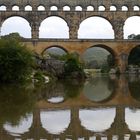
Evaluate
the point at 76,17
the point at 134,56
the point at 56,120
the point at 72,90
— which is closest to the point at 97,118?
the point at 56,120

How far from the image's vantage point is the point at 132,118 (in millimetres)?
13258

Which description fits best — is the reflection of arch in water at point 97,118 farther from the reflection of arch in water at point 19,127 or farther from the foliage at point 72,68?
the foliage at point 72,68

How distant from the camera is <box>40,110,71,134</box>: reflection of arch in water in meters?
11.5

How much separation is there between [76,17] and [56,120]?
175ft

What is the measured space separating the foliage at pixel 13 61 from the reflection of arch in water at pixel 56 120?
17827 millimetres

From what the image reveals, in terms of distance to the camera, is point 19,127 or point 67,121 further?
point 67,121

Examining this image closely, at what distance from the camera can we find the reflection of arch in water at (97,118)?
11.7 meters

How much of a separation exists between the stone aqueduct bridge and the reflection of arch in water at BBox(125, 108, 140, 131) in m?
47.4

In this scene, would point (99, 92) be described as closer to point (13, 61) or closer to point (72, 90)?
point (72, 90)

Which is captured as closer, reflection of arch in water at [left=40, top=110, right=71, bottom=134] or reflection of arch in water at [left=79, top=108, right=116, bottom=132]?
reflection of arch in water at [left=40, top=110, right=71, bottom=134]

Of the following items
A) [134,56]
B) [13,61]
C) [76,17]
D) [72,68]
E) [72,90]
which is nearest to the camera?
[72,90]

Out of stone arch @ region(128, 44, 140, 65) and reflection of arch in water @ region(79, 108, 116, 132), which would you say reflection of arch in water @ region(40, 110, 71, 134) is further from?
stone arch @ region(128, 44, 140, 65)

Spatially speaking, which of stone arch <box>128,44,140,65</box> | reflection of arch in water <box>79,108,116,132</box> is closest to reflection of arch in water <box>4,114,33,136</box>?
reflection of arch in water <box>79,108,116,132</box>

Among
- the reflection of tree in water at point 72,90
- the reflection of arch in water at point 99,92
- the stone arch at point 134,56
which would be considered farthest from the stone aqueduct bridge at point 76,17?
the reflection of arch in water at point 99,92
